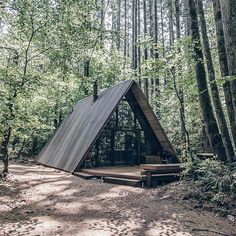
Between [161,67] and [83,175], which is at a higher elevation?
[161,67]

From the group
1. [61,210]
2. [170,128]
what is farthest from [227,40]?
[170,128]

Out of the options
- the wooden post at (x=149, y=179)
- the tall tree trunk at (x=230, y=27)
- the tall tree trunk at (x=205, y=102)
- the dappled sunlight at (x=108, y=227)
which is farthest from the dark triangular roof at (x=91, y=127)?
the tall tree trunk at (x=230, y=27)

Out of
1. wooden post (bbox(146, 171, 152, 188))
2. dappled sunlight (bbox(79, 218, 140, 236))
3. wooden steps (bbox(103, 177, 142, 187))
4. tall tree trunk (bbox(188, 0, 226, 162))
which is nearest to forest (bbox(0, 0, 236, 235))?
tall tree trunk (bbox(188, 0, 226, 162))

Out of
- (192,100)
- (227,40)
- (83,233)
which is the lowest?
(83,233)

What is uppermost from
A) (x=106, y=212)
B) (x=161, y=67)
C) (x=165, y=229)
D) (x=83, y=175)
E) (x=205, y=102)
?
(x=161, y=67)

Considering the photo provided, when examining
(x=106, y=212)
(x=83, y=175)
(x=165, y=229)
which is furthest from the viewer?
(x=83, y=175)

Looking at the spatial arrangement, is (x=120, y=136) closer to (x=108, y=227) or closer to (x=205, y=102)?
(x=205, y=102)

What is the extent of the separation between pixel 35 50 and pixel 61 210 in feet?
25.8

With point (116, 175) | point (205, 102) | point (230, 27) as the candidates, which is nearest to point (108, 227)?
point (230, 27)

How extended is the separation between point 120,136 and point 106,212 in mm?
9268

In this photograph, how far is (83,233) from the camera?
196 inches

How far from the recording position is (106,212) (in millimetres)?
6480

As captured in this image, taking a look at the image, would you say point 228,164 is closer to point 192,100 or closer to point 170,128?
point 192,100

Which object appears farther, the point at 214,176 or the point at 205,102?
the point at 205,102
